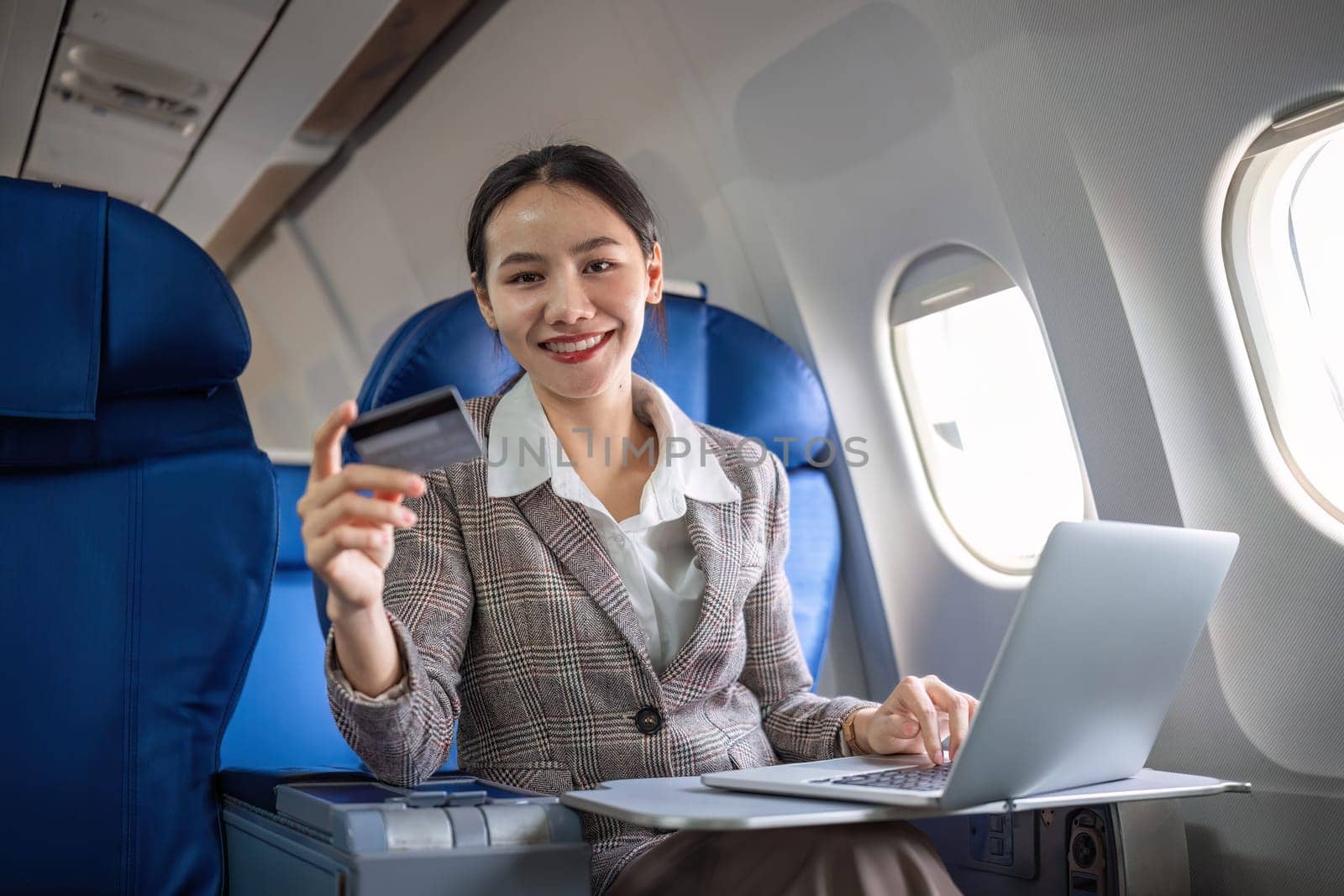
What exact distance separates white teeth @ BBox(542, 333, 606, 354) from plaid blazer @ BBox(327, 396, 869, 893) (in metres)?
0.20

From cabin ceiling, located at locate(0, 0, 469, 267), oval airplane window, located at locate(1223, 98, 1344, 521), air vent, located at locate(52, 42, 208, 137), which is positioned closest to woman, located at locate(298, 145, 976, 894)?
oval airplane window, located at locate(1223, 98, 1344, 521)

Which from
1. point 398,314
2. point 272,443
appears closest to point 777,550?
point 398,314

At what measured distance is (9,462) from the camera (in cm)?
164

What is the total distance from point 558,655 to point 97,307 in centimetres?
82

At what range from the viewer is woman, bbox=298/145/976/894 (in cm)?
151

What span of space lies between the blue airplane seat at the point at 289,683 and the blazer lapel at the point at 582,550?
48.8 inches

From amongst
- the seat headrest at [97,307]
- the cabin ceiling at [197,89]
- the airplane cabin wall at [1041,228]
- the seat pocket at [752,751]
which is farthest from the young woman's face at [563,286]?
the cabin ceiling at [197,89]

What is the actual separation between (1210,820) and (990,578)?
65cm

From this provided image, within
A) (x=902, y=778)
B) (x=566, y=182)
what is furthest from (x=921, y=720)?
(x=566, y=182)

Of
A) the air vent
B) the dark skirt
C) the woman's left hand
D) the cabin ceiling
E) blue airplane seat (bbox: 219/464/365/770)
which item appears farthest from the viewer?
the air vent

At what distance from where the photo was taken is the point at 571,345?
1.78 meters

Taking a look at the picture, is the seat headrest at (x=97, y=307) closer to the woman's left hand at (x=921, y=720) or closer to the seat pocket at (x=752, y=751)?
the seat pocket at (x=752, y=751)

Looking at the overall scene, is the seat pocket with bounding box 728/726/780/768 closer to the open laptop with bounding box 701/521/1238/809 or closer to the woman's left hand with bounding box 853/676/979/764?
the woman's left hand with bounding box 853/676/979/764

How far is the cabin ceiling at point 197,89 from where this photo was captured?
10.6 ft
